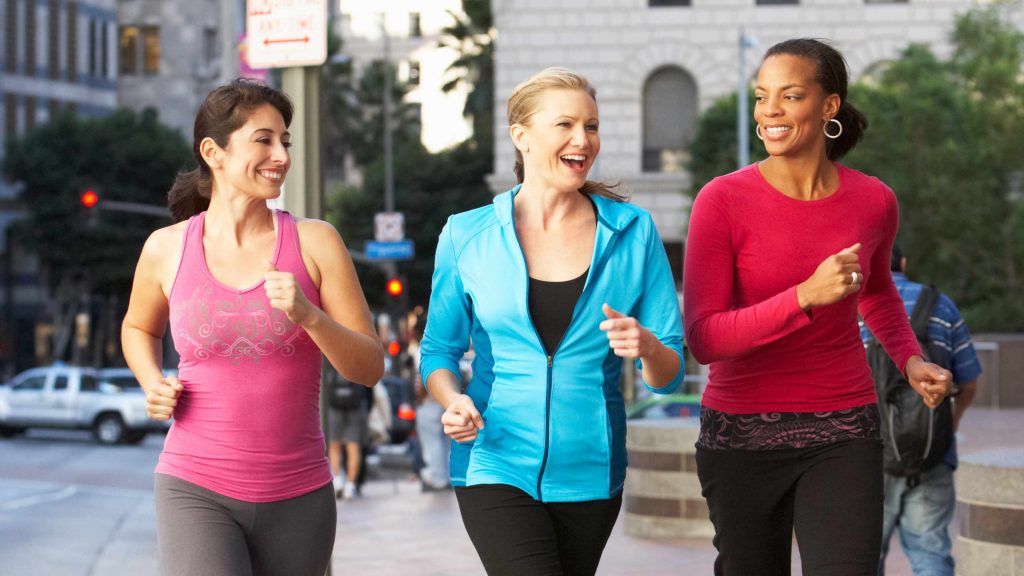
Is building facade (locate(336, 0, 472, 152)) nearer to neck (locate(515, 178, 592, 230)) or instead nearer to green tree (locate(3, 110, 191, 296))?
green tree (locate(3, 110, 191, 296))

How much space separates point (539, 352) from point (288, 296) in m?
0.69

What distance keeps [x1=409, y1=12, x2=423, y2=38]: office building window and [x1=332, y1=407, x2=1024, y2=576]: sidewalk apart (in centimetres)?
8506

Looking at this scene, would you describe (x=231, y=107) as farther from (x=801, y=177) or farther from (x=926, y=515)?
(x=926, y=515)

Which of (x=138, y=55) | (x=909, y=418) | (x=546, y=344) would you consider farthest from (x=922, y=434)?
(x=138, y=55)

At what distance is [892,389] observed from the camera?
7.50 meters

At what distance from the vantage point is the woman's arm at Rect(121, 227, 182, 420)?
16.0 ft

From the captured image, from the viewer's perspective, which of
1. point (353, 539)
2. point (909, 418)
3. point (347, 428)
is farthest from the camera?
point (347, 428)

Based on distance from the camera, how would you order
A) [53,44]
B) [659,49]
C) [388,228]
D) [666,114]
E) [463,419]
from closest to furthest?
[463,419] < [388,228] < [659,49] < [666,114] < [53,44]

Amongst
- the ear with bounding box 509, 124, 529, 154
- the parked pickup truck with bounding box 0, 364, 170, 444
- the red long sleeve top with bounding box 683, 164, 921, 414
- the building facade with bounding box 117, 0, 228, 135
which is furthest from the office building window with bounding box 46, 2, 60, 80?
the red long sleeve top with bounding box 683, 164, 921, 414

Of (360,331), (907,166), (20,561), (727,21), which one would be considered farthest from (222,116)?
(727,21)

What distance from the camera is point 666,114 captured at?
4716 cm

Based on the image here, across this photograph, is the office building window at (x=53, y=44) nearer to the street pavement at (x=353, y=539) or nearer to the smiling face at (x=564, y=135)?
the street pavement at (x=353, y=539)

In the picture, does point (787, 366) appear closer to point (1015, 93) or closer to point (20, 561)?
point (20, 561)

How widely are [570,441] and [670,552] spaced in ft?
24.4
